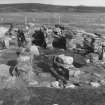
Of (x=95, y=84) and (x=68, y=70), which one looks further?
(x=68, y=70)

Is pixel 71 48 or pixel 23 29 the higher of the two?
pixel 23 29

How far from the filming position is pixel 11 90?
19156 millimetres

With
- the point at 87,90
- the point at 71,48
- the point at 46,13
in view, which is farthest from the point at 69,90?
the point at 46,13

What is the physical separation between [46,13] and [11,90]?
72459 millimetres

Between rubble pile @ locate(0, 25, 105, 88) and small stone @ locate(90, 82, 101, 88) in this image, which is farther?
rubble pile @ locate(0, 25, 105, 88)

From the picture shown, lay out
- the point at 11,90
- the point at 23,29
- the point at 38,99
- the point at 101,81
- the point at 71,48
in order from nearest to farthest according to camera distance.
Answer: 1. the point at 38,99
2. the point at 11,90
3. the point at 101,81
4. the point at 71,48
5. the point at 23,29

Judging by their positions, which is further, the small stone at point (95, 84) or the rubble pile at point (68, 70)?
the rubble pile at point (68, 70)

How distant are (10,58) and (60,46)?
15523 mm

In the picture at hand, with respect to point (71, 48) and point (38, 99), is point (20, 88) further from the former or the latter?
point (71, 48)

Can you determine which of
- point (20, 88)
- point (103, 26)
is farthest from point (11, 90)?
point (103, 26)

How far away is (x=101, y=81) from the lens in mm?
24297

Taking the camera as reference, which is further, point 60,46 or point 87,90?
point 60,46

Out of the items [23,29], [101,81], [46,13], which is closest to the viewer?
[101,81]

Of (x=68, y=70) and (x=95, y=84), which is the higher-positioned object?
(x=68, y=70)
